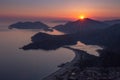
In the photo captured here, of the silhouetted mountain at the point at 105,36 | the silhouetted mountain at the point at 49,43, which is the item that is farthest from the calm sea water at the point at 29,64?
the silhouetted mountain at the point at 105,36

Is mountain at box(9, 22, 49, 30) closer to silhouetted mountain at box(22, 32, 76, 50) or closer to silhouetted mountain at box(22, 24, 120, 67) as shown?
silhouetted mountain at box(22, 24, 120, 67)

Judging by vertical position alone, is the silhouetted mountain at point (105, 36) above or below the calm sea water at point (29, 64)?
above

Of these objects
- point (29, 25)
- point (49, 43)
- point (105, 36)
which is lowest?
point (49, 43)

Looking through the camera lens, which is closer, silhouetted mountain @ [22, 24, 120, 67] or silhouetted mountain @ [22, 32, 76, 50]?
silhouetted mountain @ [22, 24, 120, 67]

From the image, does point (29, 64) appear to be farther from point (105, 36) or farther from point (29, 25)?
point (29, 25)

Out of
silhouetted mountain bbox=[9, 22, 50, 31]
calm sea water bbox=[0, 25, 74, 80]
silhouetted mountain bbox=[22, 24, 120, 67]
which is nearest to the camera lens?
calm sea water bbox=[0, 25, 74, 80]

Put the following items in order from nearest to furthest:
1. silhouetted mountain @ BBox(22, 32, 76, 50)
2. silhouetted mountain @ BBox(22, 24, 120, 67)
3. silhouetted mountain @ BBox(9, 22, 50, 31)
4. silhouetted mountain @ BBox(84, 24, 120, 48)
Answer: silhouetted mountain @ BBox(22, 24, 120, 67) → silhouetted mountain @ BBox(22, 32, 76, 50) → silhouetted mountain @ BBox(84, 24, 120, 48) → silhouetted mountain @ BBox(9, 22, 50, 31)

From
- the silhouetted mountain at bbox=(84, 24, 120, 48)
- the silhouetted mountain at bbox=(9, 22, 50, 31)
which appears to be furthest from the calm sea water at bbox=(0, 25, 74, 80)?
the silhouetted mountain at bbox=(9, 22, 50, 31)

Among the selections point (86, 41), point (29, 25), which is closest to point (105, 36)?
point (86, 41)

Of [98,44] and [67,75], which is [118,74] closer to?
[67,75]

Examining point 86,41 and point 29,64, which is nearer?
point 29,64

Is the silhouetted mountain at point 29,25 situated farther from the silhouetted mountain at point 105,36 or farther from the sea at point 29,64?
the sea at point 29,64
